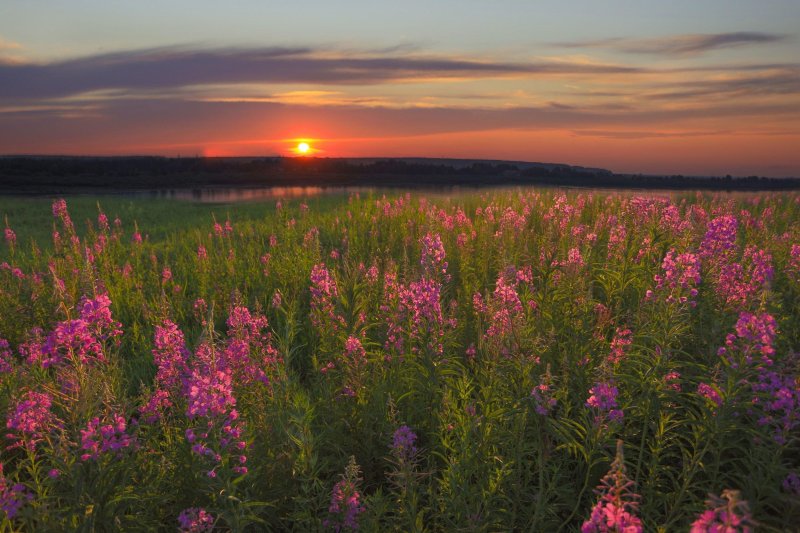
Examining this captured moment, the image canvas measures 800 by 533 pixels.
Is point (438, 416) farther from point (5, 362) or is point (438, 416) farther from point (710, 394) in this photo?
point (5, 362)

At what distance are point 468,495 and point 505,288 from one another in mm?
1612

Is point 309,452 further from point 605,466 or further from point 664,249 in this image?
point 664,249

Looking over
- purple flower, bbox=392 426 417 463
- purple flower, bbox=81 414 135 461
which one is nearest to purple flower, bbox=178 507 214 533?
purple flower, bbox=81 414 135 461

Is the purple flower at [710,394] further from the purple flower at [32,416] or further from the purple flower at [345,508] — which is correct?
the purple flower at [32,416]

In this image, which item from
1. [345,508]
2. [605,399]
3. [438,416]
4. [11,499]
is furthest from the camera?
[438,416]

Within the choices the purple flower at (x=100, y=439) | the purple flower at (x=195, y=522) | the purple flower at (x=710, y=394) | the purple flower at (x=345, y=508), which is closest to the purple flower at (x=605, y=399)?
the purple flower at (x=710, y=394)

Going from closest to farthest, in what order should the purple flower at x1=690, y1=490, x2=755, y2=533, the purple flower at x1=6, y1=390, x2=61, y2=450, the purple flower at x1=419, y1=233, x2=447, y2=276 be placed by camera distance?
the purple flower at x1=690, y1=490, x2=755, y2=533 < the purple flower at x1=6, y1=390, x2=61, y2=450 < the purple flower at x1=419, y1=233, x2=447, y2=276

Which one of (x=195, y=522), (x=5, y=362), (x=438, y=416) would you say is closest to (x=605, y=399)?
(x=438, y=416)

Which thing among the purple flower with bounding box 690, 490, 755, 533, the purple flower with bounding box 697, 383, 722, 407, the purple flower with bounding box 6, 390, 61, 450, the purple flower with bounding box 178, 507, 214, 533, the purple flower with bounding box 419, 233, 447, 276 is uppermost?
the purple flower with bounding box 419, 233, 447, 276

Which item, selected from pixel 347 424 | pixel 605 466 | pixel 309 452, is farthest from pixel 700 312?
pixel 309 452

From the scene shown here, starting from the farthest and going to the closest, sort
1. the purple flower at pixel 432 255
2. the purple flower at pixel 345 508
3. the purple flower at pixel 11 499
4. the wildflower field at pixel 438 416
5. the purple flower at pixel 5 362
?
the purple flower at pixel 5 362, the purple flower at pixel 432 255, the purple flower at pixel 345 508, the wildflower field at pixel 438 416, the purple flower at pixel 11 499

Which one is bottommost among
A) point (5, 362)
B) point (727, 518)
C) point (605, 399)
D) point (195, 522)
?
point (5, 362)

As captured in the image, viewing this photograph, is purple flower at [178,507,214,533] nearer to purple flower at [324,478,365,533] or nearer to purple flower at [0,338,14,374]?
purple flower at [324,478,365,533]

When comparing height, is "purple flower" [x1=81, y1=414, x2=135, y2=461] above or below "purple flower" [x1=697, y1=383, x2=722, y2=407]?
below
